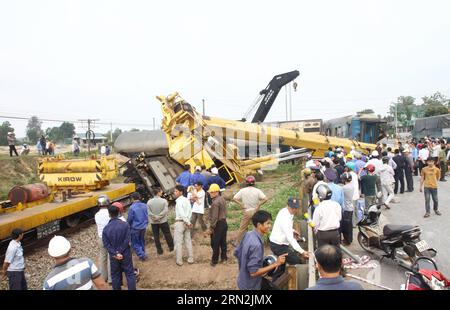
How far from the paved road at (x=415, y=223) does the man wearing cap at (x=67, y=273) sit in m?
3.99

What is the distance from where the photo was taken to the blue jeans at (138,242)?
7.42 metres

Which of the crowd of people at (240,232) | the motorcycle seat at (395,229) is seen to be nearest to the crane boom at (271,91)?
the crowd of people at (240,232)

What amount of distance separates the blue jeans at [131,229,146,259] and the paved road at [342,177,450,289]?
4204 millimetres

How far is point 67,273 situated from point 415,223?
777cm

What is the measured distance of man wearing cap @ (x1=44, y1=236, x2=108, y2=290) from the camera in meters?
3.64

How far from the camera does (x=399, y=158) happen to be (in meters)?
11.5

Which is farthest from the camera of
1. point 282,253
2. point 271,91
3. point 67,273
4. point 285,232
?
point 271,91

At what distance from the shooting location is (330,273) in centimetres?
301

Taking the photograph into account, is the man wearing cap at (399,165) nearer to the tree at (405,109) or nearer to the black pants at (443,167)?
the black pants at (443,167)

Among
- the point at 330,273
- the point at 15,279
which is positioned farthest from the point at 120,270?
the point at 330,273

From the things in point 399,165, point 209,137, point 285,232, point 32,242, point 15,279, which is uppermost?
point 209,137

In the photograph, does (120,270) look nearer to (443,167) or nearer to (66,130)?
(443,167)
